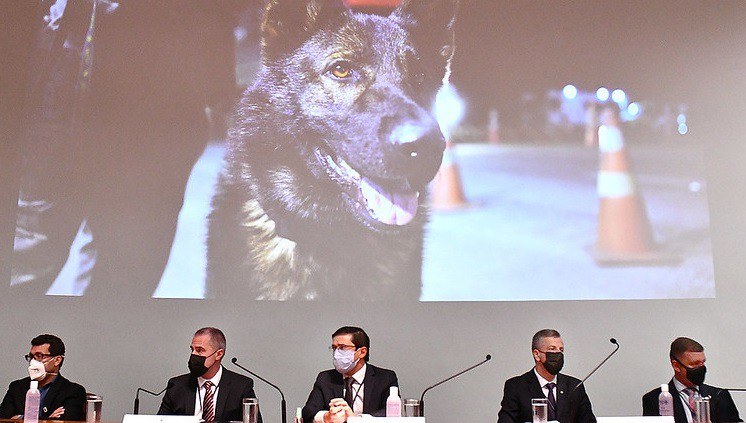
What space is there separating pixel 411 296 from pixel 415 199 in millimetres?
621

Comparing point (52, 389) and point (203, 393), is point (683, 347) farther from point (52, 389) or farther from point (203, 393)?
point (52, 389)

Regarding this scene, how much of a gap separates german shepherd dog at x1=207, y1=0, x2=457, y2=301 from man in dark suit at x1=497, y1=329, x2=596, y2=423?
102cm

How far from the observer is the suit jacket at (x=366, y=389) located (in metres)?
4.81

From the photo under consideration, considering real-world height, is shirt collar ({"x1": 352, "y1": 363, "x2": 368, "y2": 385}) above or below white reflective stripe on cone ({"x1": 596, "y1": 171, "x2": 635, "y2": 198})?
below

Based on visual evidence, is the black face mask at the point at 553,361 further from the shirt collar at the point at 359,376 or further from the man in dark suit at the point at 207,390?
the man in dark suit at the point at 207,390

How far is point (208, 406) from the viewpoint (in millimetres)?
4855

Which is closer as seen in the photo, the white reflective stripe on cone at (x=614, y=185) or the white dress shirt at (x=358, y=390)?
the white dress shirt at (x=358, y=390)

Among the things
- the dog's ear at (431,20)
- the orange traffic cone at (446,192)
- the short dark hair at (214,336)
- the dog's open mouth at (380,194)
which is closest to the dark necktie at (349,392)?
the short dark hair at (214,336)

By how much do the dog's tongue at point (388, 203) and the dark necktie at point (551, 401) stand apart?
1.42 meters

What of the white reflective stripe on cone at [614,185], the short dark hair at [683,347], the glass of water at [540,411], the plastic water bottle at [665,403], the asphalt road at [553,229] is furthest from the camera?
the white reflective stripe on cone at [614,185]

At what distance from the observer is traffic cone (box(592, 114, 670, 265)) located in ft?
18.6

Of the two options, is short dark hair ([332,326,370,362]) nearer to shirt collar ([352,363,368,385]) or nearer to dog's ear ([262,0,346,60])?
shirt collar ([352,363,368,385])

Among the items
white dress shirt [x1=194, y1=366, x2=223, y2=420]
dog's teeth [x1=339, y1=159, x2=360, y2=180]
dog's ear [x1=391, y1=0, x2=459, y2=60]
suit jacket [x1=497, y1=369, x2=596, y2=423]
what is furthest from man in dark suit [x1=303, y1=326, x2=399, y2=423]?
dog's ear [x1=391, y1=0, x2=459, y2=60]

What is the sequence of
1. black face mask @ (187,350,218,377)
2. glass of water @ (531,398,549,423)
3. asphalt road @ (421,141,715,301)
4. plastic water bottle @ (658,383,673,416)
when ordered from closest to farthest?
glass of water @ (531,398,549,423)
plastic water bottle @ (658,383,673,416)
black face mask @ (187,350,218,377)
asphalt road @ (421,141,715,301)
